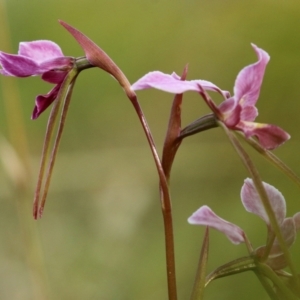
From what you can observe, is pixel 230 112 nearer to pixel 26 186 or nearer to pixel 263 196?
pixel 263 196

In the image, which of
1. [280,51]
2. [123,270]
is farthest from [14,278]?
[280,51]

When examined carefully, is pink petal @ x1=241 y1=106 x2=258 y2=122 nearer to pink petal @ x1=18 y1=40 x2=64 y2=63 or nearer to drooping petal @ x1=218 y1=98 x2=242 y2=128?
drooping petal @ x1=218 y1=98 x2=242 y2=128

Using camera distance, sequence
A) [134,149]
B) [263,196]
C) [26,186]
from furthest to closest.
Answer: [134,149] → [26,186] → [263,196]

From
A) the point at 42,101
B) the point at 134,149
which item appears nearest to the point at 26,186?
the point at 134,149

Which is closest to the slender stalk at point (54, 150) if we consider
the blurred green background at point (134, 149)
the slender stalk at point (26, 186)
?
the slender stalk at point (26, 186)

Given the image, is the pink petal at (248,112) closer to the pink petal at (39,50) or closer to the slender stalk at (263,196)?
the slender stalk at (263,196)

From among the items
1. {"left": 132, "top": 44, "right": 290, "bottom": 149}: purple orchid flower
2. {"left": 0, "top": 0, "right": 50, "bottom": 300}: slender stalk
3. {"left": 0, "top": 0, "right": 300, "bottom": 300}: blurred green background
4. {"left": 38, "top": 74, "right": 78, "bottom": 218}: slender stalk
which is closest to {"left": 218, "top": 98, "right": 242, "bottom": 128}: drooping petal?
{"left": 132, "top": 44, "right": 290, "bottom": 149}: purple orchid flower

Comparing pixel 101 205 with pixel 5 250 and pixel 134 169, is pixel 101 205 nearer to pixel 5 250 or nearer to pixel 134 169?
pixel 134 169
